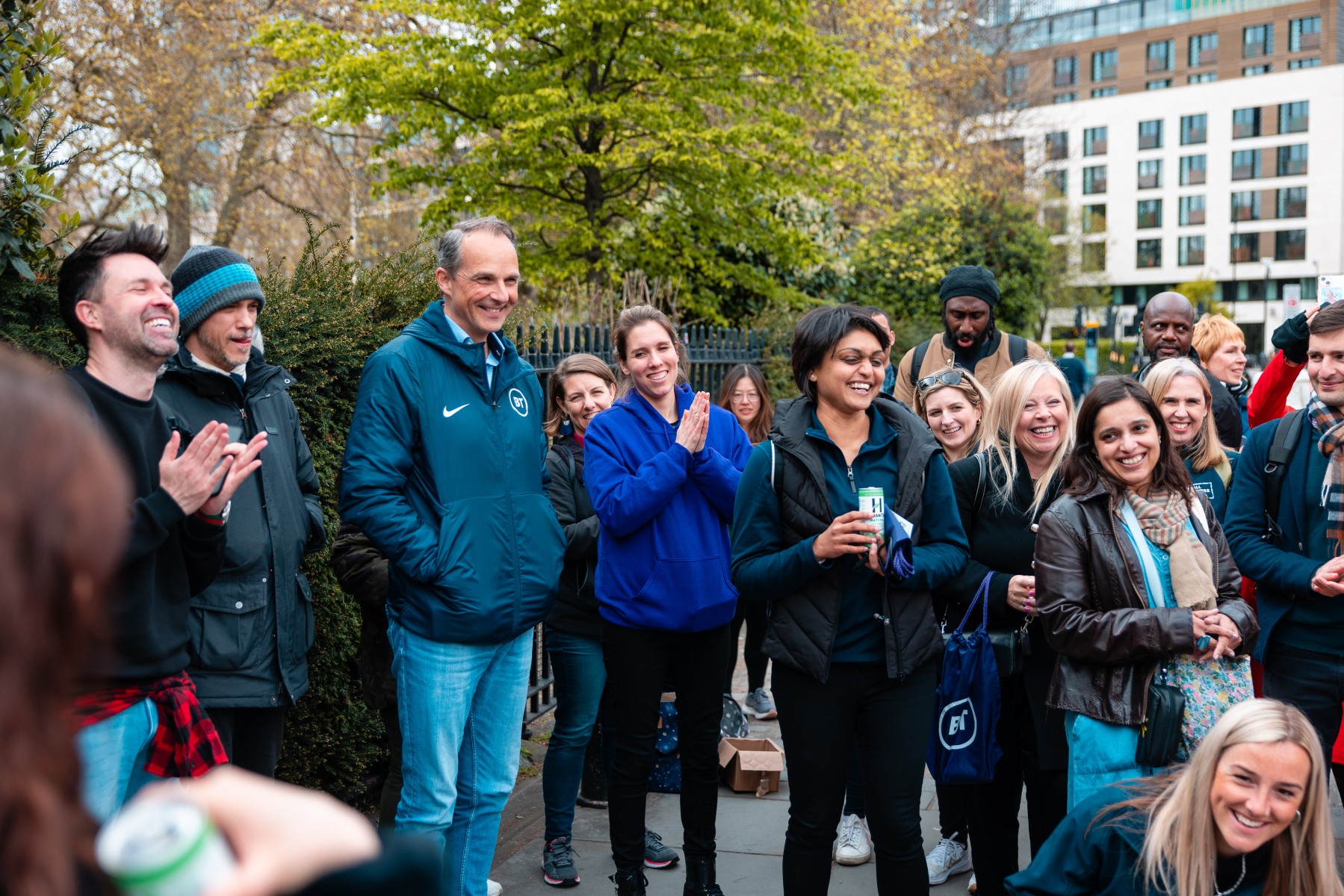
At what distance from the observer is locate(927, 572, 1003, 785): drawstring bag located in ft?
12.4

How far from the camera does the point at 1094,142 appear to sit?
8319cm

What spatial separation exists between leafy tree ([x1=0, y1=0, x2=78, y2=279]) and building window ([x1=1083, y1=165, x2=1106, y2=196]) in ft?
286

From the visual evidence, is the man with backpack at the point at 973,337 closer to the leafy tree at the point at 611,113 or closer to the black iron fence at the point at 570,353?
the black iron fence at the point at 570,353

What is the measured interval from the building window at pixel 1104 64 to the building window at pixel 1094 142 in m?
6.38

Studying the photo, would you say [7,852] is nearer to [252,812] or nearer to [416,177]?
[252,812]

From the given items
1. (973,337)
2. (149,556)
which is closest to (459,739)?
(149,556)

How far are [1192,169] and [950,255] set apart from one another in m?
68.9

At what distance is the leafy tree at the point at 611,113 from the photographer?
12.8 meters

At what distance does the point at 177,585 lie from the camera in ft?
9.41

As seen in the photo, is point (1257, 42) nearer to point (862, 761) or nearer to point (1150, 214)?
point (1150, 214)

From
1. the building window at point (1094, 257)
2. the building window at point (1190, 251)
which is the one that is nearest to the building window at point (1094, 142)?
the building window at point (1190, 251)

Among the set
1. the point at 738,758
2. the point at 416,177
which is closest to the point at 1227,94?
the point at 416,177

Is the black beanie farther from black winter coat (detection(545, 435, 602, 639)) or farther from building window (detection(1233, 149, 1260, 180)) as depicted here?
building window (detection(1233, 149, 1260, 180))

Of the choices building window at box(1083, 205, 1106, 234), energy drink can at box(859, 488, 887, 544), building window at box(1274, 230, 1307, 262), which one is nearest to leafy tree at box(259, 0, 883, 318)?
energy drink can at box(859, 488, 887, 544)
